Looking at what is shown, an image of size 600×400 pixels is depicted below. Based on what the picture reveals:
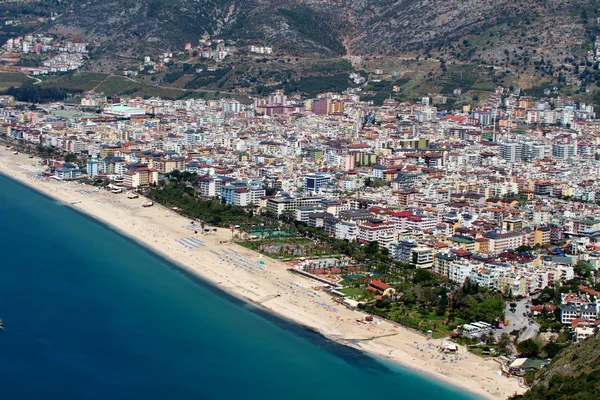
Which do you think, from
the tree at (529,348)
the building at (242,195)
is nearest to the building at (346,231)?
the building at (242,195)

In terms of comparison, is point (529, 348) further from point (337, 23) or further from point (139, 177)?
point (337, 23)

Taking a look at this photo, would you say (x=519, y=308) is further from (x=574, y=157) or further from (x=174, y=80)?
(x=174, y=80)

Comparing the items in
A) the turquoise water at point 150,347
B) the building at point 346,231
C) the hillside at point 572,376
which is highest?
the building at point 346,231

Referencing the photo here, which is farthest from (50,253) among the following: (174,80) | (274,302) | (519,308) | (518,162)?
(174,80)

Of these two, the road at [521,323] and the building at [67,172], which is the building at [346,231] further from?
the building at [67,172]

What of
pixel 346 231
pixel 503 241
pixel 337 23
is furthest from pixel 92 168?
pixel 337 23

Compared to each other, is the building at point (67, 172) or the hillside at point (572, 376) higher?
the building at point (67, 172)
